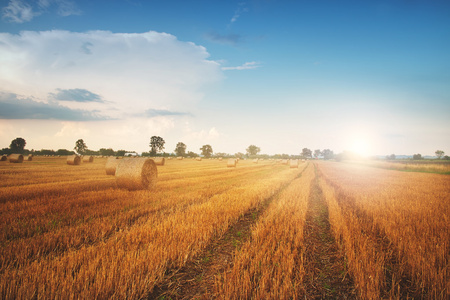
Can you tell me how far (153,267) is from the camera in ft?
10.8

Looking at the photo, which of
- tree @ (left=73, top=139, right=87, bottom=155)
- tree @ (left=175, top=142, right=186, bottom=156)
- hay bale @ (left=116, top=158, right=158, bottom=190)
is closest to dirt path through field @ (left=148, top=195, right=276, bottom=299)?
hay bale @ (left=116, top=158, right=158, bottom=190)

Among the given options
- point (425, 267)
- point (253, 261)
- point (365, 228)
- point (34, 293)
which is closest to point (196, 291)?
point (253, 261)

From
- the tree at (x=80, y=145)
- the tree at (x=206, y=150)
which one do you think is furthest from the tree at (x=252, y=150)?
the tree at (x=80, y=145)

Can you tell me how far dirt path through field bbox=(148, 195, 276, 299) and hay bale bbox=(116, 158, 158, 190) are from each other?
749 centimetres

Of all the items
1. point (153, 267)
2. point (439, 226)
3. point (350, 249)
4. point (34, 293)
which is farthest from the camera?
point (439, 226)

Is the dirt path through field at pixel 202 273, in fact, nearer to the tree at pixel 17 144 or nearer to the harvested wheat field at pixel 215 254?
the harvested wheat field at pixel 215 254

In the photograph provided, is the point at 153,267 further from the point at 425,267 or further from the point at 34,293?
the point at 425,267

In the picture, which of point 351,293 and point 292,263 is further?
point 292,263

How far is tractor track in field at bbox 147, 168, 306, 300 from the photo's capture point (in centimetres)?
292

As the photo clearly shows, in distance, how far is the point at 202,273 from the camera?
11.4 feet

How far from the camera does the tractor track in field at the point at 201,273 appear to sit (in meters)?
2.92

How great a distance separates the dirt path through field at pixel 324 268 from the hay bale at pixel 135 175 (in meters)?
8.94

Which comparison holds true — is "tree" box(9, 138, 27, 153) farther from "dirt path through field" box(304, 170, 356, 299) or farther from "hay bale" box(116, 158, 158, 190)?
"dirt path through field" box(304, 170, 356, 299)

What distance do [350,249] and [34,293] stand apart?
5464 millimetres
